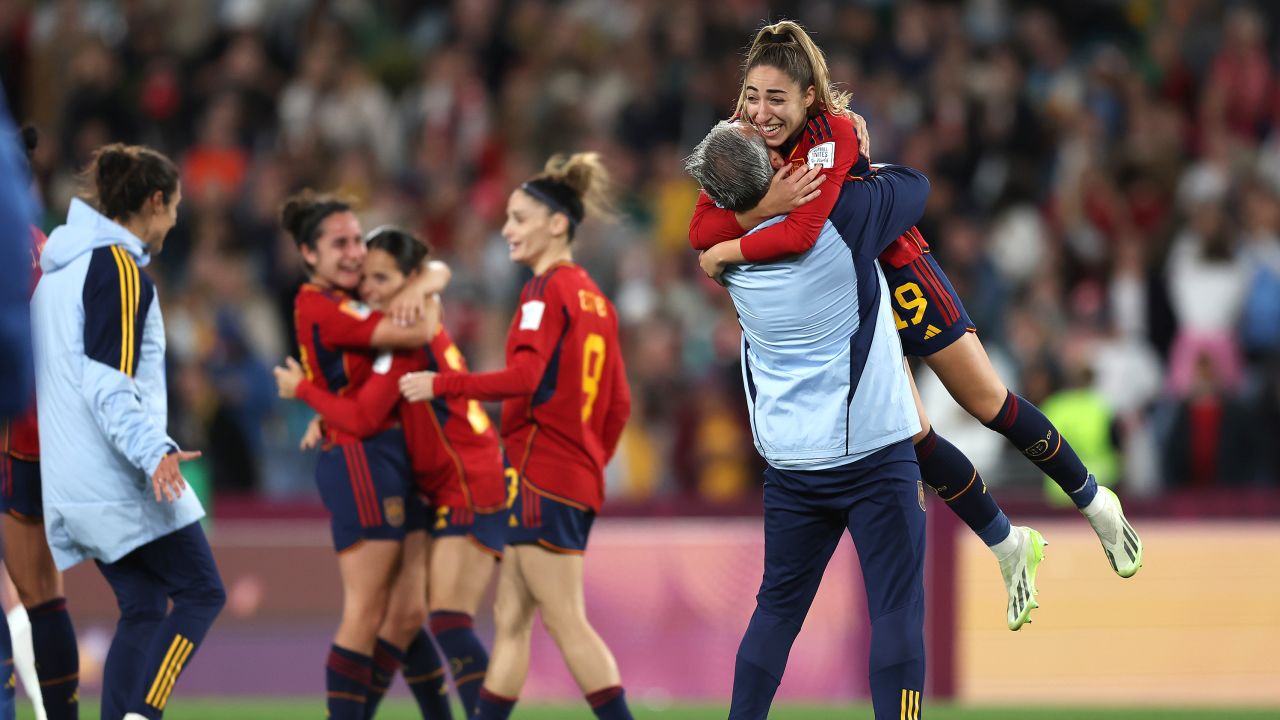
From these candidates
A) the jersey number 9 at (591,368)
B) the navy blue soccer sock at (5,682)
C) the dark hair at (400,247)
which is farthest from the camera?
the dark hair at (400,247)

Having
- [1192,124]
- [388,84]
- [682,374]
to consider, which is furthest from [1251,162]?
[388,84]

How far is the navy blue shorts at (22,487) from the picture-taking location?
6.68 metres

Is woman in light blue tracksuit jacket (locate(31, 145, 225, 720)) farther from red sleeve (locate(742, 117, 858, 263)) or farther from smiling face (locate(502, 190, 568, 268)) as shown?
red sleeve (locate(742, 117, 858, 263))

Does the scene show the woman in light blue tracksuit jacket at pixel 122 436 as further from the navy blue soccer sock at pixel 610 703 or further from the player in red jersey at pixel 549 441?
the navy blue soccer sock at pixel 610 703

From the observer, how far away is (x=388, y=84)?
15.5 meters

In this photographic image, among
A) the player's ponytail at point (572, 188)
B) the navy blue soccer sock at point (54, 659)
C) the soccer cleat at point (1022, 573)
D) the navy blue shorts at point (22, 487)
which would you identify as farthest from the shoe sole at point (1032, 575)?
the navy blue shorts at point (22, 487)

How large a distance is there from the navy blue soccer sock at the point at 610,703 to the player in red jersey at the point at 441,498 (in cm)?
63

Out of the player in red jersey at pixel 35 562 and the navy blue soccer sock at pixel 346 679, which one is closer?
the player in red jersey at pixel 35 562

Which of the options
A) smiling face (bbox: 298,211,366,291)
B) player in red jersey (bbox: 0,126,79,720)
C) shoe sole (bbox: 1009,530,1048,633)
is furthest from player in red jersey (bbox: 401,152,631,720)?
shoe sole (bbox: 1009,530,1048,633)

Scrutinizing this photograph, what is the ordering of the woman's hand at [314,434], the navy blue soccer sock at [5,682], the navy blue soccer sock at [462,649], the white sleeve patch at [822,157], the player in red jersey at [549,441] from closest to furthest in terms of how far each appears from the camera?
1. the navy blue soccer sock at [5,682]
2. the white sleeve patch at [822,157]
3. the player in red jersey at [549,441]
4. the navy blue soccer sock at [462,649]
5. the woman's hand at [314,434]

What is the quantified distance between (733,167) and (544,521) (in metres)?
2.11

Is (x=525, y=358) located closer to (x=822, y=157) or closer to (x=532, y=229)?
(x=532, y=229)

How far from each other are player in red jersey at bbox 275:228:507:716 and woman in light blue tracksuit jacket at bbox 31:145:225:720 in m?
0.97

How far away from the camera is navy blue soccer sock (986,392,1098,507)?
5918 millimetres
